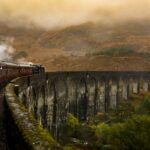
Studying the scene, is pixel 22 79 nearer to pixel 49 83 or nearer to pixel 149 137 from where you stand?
pixel 49 83

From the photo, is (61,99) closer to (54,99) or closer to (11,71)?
(54,99)

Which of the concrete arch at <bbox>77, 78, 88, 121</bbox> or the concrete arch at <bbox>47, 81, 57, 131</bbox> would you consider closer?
the concrete arch at <bbox>47, 81, 57, 131</bbox>

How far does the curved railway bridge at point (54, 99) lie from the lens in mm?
4980

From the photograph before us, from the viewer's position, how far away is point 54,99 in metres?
27.1

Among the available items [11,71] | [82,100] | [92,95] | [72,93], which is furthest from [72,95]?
[11,71]

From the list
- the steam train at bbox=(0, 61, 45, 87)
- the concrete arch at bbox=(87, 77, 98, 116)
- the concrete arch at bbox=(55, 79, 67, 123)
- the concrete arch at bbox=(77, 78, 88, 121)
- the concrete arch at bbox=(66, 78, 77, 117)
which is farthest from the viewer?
the concrete arch at bbox=(87, 77, 98, 116)

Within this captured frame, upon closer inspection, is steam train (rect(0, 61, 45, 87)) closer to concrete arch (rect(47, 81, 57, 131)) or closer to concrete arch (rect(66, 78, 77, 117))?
concrete arch (rect(47, 81, 57, 131))

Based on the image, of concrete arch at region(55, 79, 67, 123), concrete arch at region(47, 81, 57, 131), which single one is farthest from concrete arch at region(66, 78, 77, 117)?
concrete arch at region(47, 81, 57, 131)

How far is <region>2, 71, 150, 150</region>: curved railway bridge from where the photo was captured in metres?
4.98

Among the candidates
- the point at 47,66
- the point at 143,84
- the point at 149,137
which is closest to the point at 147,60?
the point at 47,66

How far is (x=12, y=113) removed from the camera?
621cm

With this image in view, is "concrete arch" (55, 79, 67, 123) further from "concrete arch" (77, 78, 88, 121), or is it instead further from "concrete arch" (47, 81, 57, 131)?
"concrete arch" (77, 78, 88, 121)

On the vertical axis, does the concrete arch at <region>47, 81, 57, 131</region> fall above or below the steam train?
below

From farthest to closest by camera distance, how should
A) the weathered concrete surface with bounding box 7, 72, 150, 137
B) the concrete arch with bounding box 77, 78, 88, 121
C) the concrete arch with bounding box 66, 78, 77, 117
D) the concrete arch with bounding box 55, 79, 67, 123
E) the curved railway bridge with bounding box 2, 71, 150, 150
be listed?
the concrete arch with bounding box 77, 78, 88, 121 → the concrete arch with bounding box 66, 78, 77, 117 → the concrete arch with bounding box 55, 79, 67, 123 → the weathered concrete surface with bounding box 7, 72, 150, 137 → the curved railway bridge with bounding box 2, 71, 150, 150
